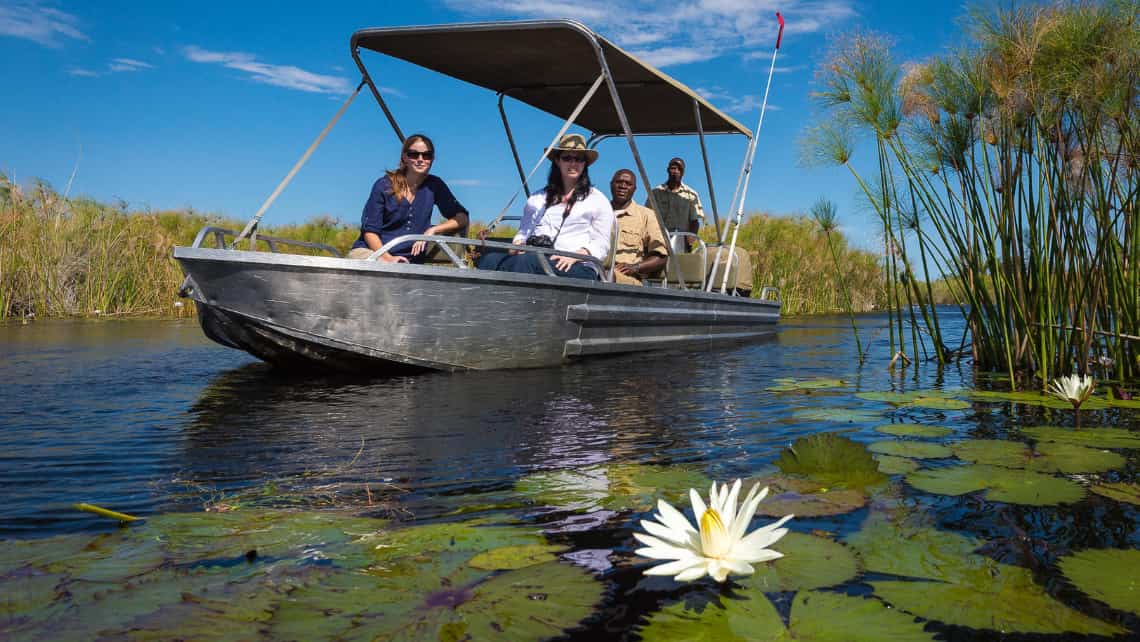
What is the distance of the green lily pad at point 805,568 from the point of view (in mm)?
1518

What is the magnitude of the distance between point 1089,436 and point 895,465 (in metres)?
1.03

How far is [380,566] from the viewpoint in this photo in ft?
5.34

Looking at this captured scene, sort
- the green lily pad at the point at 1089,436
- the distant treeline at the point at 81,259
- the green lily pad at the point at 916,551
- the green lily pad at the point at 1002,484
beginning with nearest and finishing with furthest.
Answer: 1. the green lily pad at the point at 916,551
2. the green lily pad at the point at 1002,484
3. the green lily pad at the point at 1089,436
4. the distant treeline at the point at 81,259

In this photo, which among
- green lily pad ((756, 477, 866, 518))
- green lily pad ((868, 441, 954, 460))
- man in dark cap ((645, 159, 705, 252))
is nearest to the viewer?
green lily pad ((756, 477, 866, 518))

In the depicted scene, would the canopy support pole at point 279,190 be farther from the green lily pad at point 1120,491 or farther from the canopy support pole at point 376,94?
the green lily pad at point 1120,491

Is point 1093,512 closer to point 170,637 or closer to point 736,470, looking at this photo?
point 736,470

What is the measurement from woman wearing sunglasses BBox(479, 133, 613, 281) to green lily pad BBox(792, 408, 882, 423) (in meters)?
2.79

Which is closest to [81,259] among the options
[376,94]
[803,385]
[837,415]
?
[376,94]

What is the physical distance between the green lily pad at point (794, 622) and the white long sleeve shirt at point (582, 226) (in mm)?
5366

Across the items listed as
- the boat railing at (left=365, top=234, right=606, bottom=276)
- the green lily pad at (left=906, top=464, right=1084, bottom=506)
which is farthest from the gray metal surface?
the green lily pad at (left=906, top=464, right=1084, bottom=506)

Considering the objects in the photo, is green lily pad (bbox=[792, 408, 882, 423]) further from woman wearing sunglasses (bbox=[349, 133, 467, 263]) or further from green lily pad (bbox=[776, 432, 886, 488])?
woman wearing sunglasses (bbox=[349, 133, 467, 263])

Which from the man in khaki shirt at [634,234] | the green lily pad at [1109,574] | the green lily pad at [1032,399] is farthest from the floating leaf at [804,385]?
the man in khaki shirt at [634,234]

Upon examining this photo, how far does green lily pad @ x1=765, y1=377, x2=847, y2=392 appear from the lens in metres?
5.10

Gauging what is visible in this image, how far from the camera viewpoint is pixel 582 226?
6.75m
